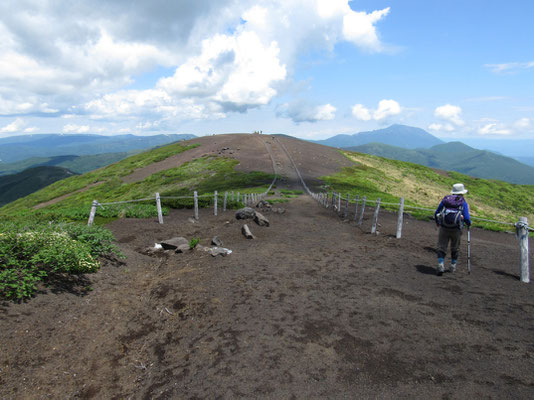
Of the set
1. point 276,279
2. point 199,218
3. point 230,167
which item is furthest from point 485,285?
point 230,167

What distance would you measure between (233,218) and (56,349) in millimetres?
14184

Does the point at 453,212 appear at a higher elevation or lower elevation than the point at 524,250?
higher

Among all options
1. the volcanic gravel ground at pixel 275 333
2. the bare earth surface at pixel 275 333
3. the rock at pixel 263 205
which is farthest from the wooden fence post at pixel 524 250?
the rock at pixel 263 205

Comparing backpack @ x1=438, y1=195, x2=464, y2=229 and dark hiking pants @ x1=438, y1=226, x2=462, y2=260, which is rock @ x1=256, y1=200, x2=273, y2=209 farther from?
backpack @ x1=438, y1=195, x2=464, y2=229

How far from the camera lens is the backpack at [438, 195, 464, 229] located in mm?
9633

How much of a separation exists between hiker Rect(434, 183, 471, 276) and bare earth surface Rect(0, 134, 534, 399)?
80cm

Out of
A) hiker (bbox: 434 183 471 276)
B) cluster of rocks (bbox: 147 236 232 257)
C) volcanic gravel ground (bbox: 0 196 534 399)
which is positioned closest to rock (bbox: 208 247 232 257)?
cluster of rocks (bbox: 147 236 232 257)

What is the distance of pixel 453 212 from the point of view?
9.68 meters

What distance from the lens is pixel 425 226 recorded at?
19.7 m

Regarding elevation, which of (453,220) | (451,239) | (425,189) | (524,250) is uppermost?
(453,220)

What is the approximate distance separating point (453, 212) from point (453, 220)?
0.27 meters

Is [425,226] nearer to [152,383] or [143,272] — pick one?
[143,272]

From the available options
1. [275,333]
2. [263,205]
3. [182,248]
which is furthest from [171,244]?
[263,205]

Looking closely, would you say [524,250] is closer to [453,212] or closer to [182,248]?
[453,212]
